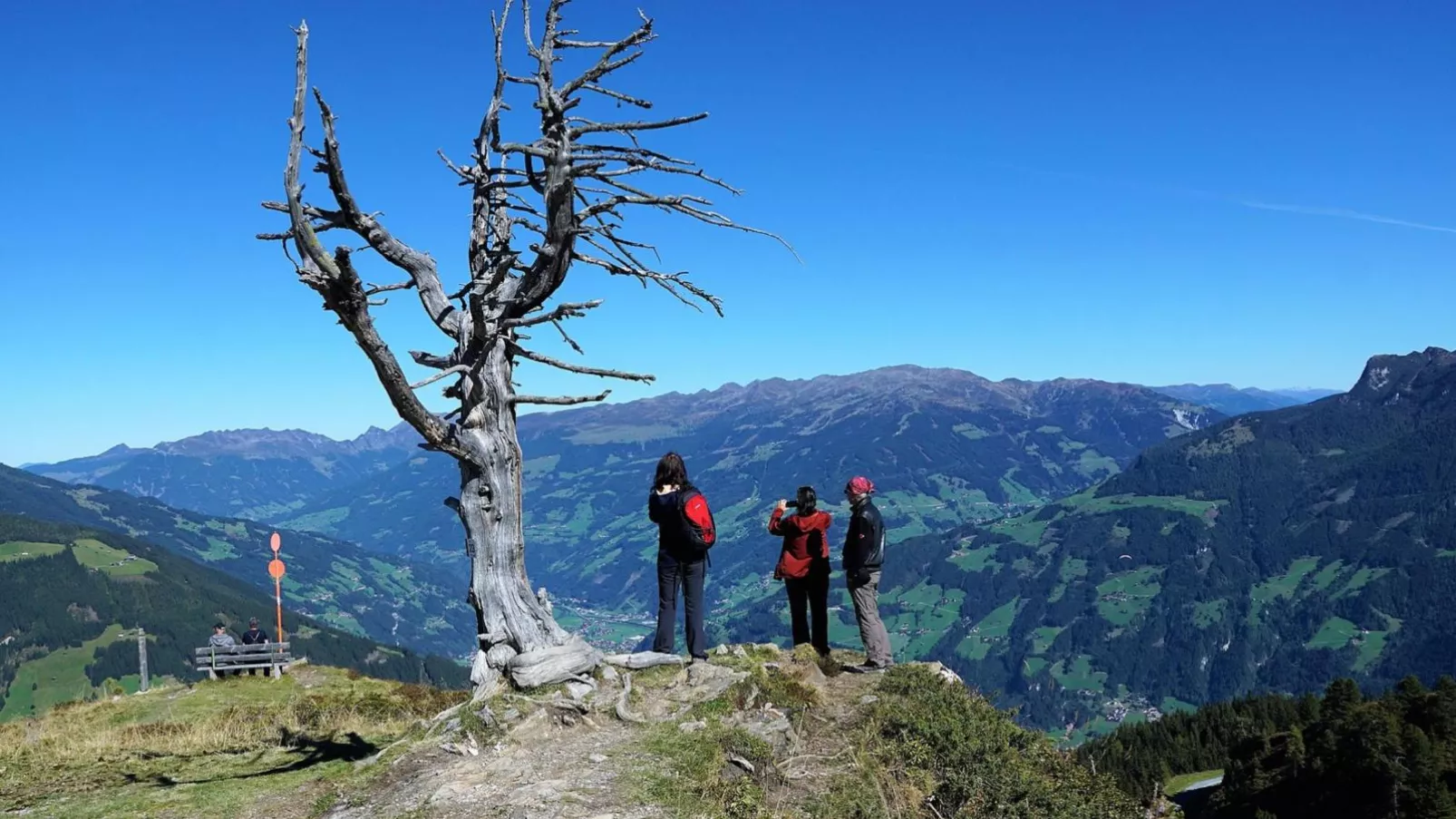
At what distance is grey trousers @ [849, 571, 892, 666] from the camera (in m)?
15.7

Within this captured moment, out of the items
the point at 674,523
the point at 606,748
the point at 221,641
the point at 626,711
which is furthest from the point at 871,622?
the point at 221,641

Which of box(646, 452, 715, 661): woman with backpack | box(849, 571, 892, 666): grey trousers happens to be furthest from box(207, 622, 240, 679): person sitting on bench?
box(849, 571, 892, 666): grey trousers

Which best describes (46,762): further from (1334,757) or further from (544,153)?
(1334,757)

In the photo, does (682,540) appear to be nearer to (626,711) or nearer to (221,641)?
(626,711)

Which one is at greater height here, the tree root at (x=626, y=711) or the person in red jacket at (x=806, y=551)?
the person in red jacket at (x=806, y=551)

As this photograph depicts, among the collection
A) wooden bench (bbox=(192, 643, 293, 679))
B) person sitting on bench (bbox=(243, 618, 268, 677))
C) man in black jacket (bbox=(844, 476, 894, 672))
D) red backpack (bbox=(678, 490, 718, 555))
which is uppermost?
red backpack (bbox=(678, 490, 718, 555))

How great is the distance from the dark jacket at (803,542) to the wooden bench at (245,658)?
20.9m

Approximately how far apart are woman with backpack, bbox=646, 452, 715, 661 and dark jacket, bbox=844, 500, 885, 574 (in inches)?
102

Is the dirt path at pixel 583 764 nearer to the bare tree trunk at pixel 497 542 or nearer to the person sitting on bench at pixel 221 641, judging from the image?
the bare tree trunk at pixel 497 542

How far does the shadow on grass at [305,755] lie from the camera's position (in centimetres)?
1223

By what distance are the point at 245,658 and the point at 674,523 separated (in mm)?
22371

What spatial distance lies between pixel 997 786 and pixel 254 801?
26.8ft

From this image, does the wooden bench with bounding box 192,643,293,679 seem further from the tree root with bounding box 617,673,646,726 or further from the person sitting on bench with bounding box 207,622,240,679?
the tree root with bounding box 617,673,646,726

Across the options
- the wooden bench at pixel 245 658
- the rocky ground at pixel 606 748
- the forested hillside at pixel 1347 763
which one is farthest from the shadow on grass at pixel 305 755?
the forested hillside at pixel 1347 763
